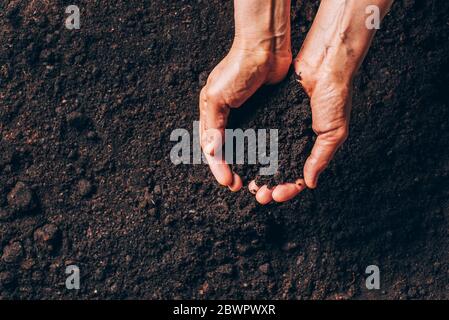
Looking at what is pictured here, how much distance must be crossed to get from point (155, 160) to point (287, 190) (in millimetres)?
326

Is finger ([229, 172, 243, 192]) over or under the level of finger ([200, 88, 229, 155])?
under

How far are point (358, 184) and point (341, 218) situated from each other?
0.09 meters

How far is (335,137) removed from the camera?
3.92 ft

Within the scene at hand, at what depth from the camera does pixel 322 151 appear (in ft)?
3.95

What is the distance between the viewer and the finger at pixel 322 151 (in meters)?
1.19

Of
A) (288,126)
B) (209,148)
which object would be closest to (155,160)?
(209,148)

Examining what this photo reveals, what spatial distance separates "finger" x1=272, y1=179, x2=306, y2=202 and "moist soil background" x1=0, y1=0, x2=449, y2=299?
0.34ft

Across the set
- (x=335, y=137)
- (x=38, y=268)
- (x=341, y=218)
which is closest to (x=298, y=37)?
(x=335, y=137)
